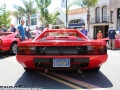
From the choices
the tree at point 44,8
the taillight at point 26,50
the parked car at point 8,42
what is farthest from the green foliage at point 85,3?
the taillight at point 26,50

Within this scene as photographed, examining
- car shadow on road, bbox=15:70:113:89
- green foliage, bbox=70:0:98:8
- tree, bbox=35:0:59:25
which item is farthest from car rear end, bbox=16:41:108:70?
tree, bbox=35:0:59:25

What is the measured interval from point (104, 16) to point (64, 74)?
25.9m

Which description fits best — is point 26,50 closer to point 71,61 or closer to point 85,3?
point 71,61

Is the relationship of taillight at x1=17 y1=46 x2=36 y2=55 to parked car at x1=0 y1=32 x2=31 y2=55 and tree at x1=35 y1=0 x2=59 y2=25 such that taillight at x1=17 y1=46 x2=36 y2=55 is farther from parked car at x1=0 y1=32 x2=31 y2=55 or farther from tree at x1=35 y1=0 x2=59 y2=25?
tree at x1=35 y1=0 x2=59 y2=25

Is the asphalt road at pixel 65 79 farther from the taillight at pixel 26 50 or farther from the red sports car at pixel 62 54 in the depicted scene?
the taillight at pixel 26 50

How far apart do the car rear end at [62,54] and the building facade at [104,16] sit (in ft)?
78.0

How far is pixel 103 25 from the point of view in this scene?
30344 millimetres

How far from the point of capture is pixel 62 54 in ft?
14.6

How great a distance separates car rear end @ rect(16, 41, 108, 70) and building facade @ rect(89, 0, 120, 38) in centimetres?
2378

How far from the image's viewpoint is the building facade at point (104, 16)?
27.4 meters

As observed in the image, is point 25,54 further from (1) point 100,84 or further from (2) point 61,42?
(1) point 100,84

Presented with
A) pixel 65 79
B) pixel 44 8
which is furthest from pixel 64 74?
pixel 44 8

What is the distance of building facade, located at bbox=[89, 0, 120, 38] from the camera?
27422mm

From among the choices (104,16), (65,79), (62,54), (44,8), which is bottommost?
(65,79)
